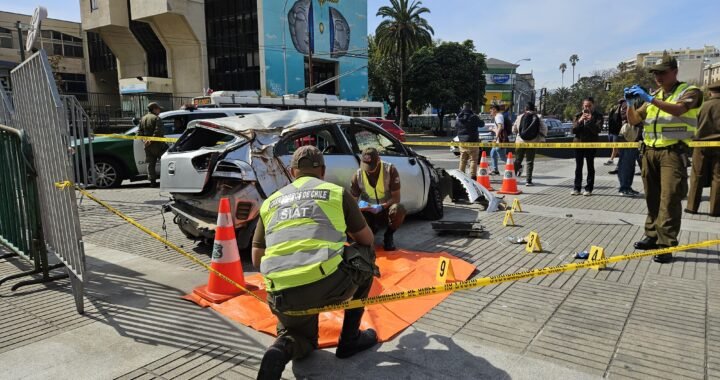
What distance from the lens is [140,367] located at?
3.07 meters

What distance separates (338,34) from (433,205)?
45021mm

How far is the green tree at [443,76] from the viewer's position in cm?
4956

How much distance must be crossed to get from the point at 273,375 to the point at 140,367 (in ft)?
3.51

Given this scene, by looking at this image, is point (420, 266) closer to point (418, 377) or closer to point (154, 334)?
point (418, 377)

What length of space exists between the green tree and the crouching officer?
47.9m

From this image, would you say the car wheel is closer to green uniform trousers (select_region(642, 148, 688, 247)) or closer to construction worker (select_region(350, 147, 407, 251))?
construction worker (select_region(350, 147, 407, 251))

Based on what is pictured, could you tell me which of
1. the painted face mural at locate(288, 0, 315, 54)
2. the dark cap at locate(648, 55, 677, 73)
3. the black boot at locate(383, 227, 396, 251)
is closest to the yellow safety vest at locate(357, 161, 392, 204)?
the black boot at locate(383, 227, 396, 251)

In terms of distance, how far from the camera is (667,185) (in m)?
4.97

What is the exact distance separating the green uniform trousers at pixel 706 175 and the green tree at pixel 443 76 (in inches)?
1674

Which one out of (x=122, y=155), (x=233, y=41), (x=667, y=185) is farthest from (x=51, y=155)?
(x=233, y=41)

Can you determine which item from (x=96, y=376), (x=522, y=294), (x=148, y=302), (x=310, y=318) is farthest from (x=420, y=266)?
(x=96, y=376)

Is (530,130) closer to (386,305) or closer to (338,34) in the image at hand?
(386,305)

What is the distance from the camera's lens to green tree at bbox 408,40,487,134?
49.6 metres

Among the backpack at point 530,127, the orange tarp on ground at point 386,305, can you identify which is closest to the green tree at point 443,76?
the backpack at point 530,127
